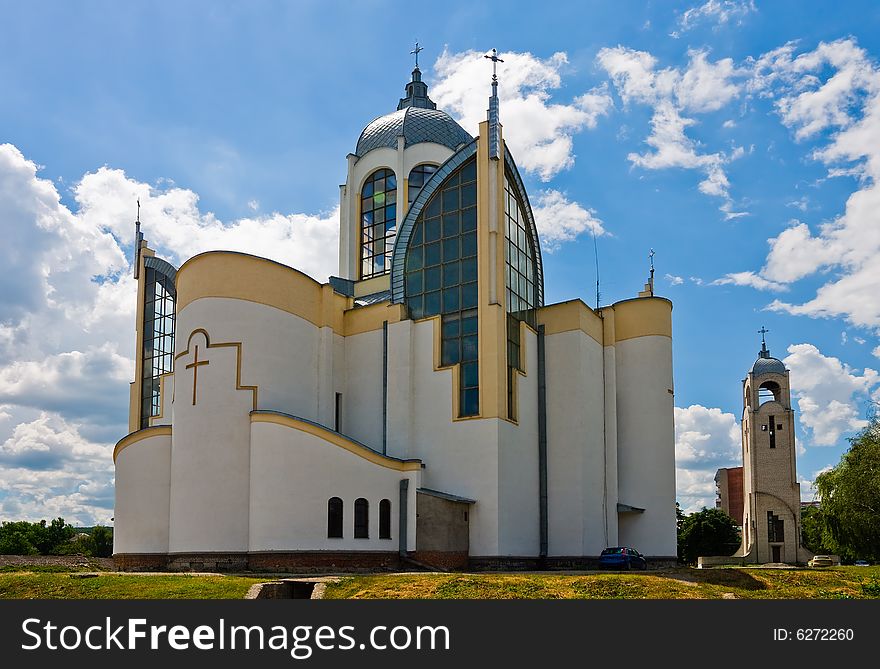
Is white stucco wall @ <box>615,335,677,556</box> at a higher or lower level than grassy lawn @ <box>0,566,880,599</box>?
higher

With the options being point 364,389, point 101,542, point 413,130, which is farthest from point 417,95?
point 101,542

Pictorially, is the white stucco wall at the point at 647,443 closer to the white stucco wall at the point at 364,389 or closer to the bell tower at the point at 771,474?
the white stucco wall at the point at 364,389

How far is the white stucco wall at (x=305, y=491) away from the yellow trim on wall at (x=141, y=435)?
17.7ft

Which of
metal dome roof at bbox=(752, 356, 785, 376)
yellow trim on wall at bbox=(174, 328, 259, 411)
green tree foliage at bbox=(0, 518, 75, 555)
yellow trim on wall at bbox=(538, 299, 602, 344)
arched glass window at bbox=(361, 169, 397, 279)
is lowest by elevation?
green tree foliage at bbox=(0, 518, 75, 555)

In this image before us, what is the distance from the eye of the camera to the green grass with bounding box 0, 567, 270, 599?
19.9 meters

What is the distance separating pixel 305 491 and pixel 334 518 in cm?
142

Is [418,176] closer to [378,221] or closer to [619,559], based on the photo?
[378,221]

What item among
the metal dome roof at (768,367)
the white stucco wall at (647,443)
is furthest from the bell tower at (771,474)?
the white stucco wall at (647,443)

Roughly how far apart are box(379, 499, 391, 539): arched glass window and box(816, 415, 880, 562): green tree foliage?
22396 millimetres

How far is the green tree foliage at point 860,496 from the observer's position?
40656 millimetres

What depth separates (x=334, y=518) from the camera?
100 feet

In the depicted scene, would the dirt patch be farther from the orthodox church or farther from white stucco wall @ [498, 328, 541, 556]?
white stucco wall @ [498, 328, 541, 556]

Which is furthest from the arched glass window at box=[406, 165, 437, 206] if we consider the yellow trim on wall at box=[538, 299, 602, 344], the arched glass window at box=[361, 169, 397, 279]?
the yellow trim on wall at box=[538, 299, 602, 344]
